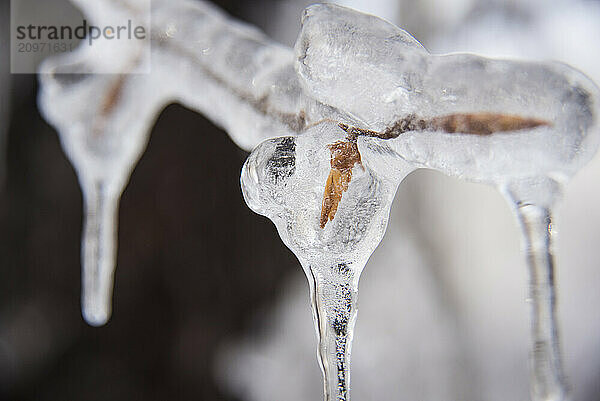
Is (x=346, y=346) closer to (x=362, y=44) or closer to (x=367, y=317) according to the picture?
(x=362, y=44)

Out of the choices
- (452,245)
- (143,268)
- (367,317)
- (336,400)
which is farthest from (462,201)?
(336,400)

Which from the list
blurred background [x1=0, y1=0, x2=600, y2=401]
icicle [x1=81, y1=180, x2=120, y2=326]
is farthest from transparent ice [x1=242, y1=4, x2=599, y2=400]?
blurred background [x1=0, y1=0, x2=600, y2=401]

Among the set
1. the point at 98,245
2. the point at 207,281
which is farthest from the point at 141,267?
the point at 98,245

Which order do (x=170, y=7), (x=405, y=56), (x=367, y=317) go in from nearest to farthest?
(x=405, y=56)
(x=170, y=7)
(x=367, y=317)

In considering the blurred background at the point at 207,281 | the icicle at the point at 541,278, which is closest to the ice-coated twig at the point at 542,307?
the icicle at the point at 541,278

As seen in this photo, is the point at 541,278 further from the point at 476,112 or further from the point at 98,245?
the point at 98,245

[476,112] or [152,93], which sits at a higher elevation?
[152,93]
